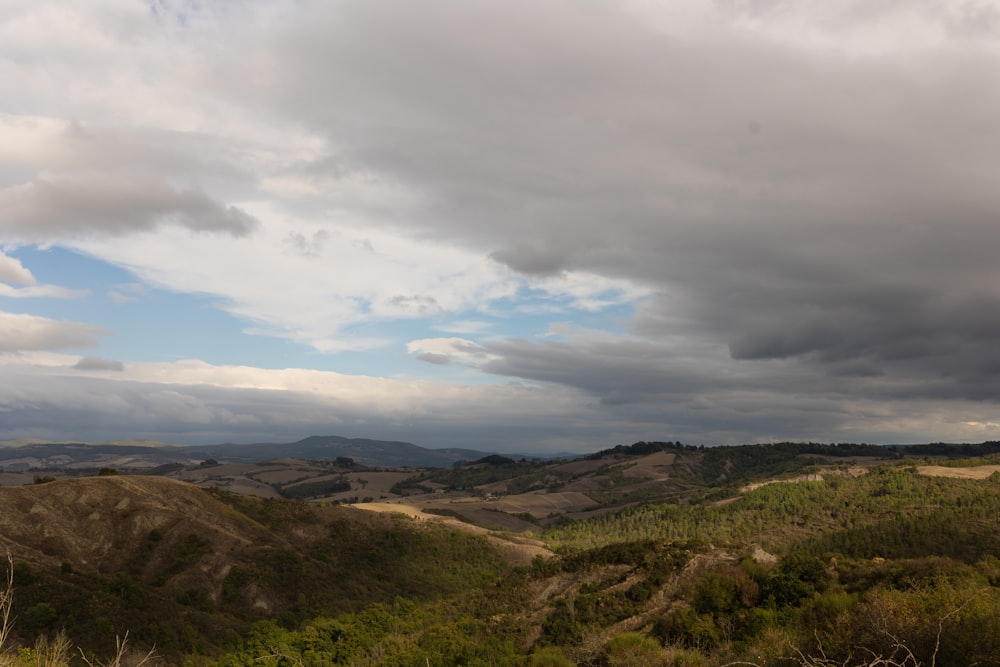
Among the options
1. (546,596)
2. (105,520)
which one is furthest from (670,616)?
(105,520)

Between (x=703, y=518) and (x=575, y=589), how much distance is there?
152616 mm

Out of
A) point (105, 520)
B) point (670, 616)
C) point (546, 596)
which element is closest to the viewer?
point (670, 616)

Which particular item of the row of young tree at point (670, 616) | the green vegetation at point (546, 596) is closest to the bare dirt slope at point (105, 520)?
the green vegetation at point (546, 596)

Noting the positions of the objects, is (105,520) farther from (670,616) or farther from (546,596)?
(670,616)

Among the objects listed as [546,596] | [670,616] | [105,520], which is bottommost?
[105,520]

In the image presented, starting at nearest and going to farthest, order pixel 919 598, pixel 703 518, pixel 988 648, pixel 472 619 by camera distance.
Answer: pixel 988 648 → pixel 919 598 → pixel 472 619 → pixel 703 518

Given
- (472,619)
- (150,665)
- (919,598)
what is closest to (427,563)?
(150,665)

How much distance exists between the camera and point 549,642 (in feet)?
142

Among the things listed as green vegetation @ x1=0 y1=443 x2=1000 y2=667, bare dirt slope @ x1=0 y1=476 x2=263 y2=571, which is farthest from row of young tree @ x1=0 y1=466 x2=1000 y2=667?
bare dirt slope @ x1=0 y1=476 x2=263 y2=571

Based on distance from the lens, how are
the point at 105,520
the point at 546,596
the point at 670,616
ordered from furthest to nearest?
the point at 105,520 < the point at 546,596 < the point at 670,616

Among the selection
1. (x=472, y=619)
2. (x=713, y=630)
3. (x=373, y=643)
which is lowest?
(x=373, y=643)

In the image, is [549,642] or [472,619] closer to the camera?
[549,642]

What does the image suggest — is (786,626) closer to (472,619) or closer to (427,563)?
(472,619)

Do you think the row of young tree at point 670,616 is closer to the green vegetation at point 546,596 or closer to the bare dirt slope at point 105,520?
the green vegetation at point 546,596
